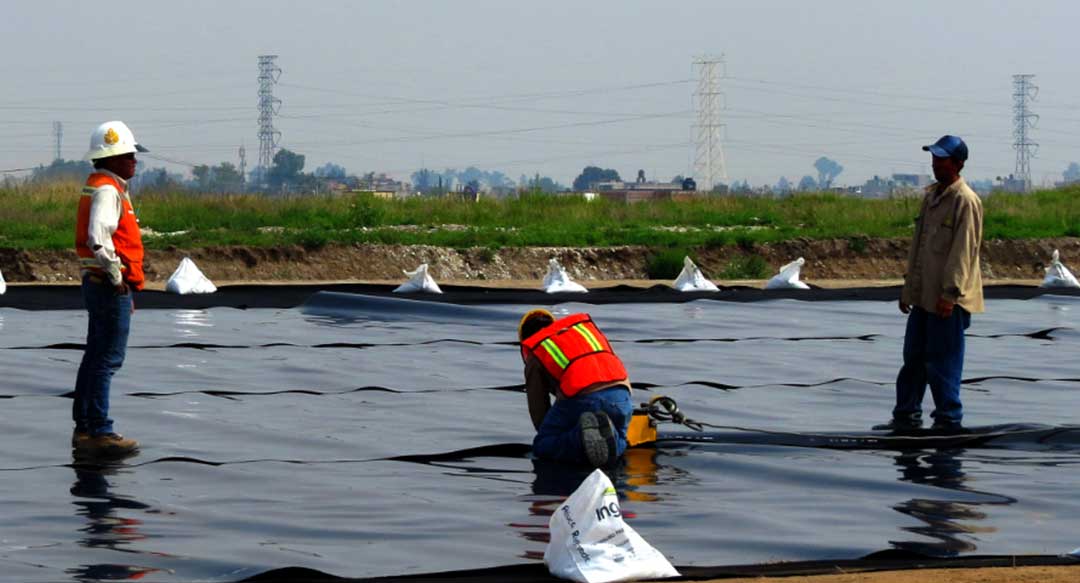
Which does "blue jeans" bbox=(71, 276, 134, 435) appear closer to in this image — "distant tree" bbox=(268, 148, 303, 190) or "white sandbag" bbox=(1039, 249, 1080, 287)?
"white sandbag" bbox=(1039, 249, 1080, 287)

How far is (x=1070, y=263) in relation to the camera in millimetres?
28422

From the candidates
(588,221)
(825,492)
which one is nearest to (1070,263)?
(588,221)

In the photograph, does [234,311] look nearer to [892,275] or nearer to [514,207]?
[892,275]

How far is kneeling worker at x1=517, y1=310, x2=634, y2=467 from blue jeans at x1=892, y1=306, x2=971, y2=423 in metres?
1.95

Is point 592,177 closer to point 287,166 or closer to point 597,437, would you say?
point 287,166

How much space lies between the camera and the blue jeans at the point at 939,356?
8578mm

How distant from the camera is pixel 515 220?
31141 mm

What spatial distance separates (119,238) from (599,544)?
11.2 ft

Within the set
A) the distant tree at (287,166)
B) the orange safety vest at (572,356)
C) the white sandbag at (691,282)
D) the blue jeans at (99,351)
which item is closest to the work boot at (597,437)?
the orange safety vest at (572,356)

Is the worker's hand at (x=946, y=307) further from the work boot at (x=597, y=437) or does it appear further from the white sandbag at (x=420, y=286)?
the white sandbag at (x=420, y=286)

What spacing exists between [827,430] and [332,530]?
3.58 m

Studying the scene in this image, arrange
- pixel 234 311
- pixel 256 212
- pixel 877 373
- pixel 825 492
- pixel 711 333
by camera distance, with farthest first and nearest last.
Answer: pixel 256 212
pixel 234 311
pixel 711 333
pixel 877 373
pixel 825 492

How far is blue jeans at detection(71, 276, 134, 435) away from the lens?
7.64 metres

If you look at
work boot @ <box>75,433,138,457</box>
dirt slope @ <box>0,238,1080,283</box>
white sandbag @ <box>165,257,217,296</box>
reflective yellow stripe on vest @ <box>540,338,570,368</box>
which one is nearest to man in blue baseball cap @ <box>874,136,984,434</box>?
reflective yellow stripe on vest @ <box>540,338,570,368</box>
